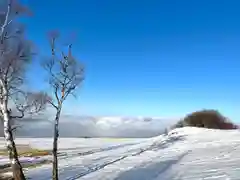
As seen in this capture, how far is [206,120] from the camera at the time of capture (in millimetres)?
86000

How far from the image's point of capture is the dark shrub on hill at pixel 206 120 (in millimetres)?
85000

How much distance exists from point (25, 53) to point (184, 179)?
950 cm

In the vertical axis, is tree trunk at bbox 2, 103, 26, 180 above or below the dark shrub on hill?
below

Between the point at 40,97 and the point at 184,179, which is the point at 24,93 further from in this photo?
the point at 184,179

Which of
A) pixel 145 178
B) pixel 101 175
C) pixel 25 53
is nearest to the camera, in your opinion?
pixel 25 53

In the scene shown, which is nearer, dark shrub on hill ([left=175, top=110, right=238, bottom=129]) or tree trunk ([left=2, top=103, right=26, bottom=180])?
tree trunk ([left=2, top=103, right=26, bottom=180])

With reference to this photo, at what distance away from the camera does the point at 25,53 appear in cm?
1520

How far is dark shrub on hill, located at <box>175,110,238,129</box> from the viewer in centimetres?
8500

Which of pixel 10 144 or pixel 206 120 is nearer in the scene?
pixel 10 144

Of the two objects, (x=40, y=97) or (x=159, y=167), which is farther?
(x=159, y=167)

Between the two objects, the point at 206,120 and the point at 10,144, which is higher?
the point at 206,120

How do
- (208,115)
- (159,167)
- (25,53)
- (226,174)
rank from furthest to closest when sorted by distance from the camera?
(208,115), (159,167), (25,53), (226,174)

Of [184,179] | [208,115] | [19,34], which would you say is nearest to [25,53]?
[19,34]

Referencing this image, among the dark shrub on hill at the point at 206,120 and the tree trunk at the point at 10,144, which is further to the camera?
the dark shrub on hill at the point at 206,120
